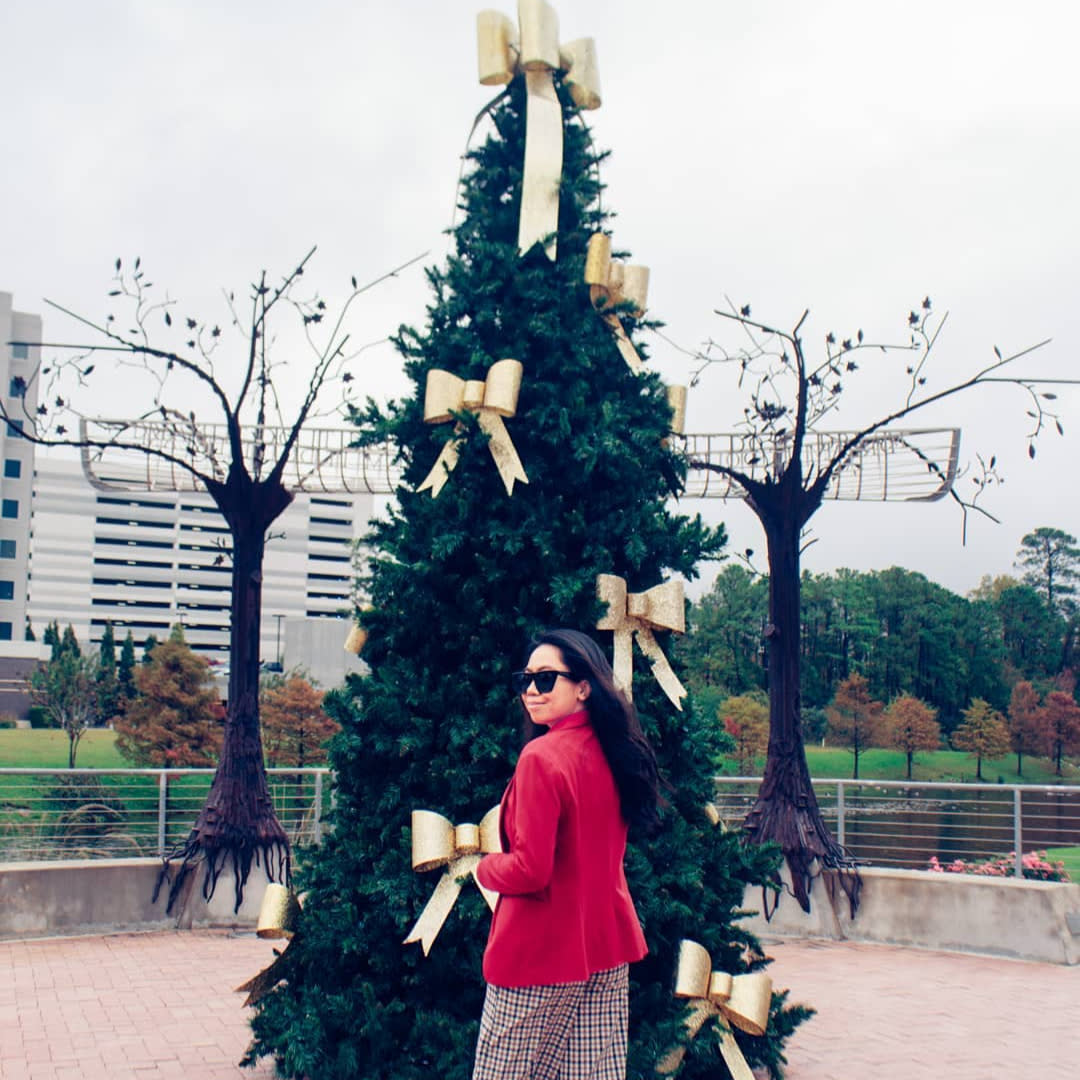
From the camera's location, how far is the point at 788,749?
25.4ft

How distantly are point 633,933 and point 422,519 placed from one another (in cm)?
182

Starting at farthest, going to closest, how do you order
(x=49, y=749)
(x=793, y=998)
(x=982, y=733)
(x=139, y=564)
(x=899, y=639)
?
(x=139, y=564)
(x=49, y=749)
(x=899, y=639)
(x=982, y=733)
(x=793, y=998)

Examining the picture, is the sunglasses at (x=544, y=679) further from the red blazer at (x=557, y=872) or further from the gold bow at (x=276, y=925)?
the gold bow at (x=276, y=925)

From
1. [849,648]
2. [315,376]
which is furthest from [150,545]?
[315,376]

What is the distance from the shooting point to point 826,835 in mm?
7625

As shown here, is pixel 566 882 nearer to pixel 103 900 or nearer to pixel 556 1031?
pixel 556 1031

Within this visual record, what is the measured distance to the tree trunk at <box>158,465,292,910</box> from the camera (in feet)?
24.9

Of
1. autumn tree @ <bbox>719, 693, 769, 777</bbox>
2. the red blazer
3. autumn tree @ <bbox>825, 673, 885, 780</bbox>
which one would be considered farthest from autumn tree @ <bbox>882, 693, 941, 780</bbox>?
the red blazer

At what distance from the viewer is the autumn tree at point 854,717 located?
3272 centimetres

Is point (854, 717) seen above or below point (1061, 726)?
above

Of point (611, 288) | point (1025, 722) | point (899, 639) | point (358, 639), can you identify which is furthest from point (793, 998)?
point (899, 639)

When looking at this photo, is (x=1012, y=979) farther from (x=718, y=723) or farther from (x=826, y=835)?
(x=718, y=723)

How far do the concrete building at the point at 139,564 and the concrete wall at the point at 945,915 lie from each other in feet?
312

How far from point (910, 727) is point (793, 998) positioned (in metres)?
27.8
